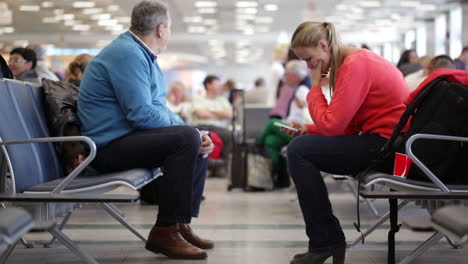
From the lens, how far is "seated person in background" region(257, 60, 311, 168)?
25.0 ft

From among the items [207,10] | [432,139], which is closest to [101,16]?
[207,10]

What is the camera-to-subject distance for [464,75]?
3160 millimetres

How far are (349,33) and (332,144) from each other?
2624 cm

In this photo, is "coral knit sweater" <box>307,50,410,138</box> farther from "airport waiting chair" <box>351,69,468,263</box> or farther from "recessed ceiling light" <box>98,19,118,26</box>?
"recessed ceiling light" <box>98,19,118,26</box>

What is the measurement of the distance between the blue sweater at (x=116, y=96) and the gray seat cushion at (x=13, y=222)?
1.63m

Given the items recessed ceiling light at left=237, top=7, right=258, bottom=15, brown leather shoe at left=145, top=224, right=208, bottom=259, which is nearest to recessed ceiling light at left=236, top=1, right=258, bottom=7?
recessed ceiling light at left=237, top=7, right=258, bottom=15

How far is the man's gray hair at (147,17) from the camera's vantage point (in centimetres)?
377

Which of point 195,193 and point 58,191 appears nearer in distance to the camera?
point 58,191

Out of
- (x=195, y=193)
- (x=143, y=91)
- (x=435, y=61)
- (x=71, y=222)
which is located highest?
(x=143, y=91)

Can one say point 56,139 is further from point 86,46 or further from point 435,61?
point 86,46

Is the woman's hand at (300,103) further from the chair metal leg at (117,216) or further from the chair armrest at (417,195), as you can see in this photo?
the chair armrest at (417,195)

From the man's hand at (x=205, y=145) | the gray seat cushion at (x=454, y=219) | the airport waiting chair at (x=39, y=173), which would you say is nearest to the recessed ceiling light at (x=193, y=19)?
the man's hand at (x=205, y=145)

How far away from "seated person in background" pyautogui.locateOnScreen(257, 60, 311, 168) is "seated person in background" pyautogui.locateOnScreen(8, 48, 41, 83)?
2.57m

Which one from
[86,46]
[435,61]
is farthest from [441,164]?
[86,46]
